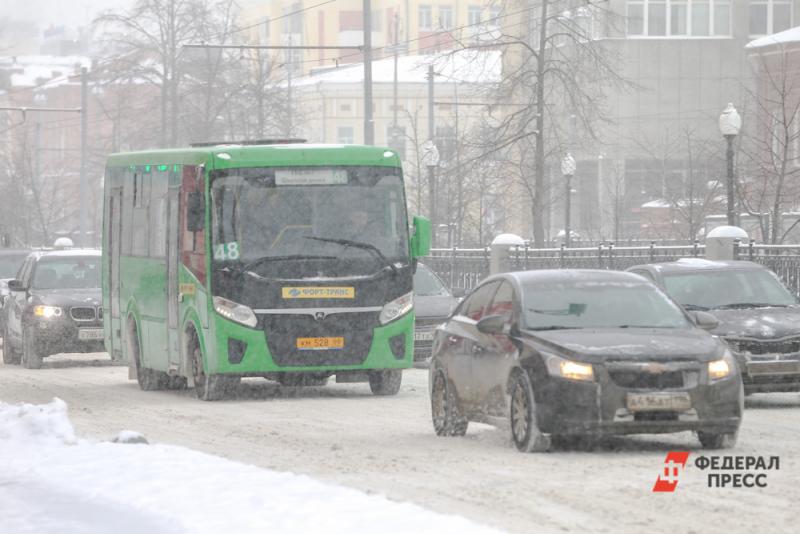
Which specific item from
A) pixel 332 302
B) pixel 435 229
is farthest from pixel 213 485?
pixel 435 229

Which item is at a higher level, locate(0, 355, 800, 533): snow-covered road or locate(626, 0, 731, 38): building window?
locate(626, 0, 731, 38): building window

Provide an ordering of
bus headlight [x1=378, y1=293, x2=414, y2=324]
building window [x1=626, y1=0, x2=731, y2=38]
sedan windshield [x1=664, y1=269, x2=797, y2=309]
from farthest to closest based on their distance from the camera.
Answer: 1. building window [x1=626, y1=0, x2=731, y2=38]
2. bus headlight [x1=378, y1=293, x2=414, y2=324]
3. sedan windshield [x1=664, y1=269, x2=797, y2=309]

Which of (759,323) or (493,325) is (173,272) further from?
(493,325)

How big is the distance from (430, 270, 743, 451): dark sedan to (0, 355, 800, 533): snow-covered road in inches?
9.9

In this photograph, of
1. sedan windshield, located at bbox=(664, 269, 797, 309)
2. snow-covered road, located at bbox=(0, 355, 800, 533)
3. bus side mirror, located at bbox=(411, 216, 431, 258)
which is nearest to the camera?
snow-covered road, located at bbox=(0, 355, 800, 533)

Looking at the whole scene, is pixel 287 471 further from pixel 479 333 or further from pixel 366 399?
pixel 366 399

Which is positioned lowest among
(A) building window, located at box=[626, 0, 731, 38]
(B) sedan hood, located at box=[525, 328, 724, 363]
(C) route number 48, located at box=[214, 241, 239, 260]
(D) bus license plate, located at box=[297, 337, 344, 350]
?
(D) bus license plate, located at box=[297, 337, 344, 350]

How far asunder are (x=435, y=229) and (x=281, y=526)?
43.6 metres

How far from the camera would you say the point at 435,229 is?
174ft

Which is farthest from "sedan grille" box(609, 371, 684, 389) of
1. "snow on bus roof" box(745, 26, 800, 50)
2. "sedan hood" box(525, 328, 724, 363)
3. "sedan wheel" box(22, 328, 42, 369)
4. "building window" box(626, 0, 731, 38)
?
"building window" box(626, 0, 731, 38)

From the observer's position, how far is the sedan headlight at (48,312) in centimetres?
2842

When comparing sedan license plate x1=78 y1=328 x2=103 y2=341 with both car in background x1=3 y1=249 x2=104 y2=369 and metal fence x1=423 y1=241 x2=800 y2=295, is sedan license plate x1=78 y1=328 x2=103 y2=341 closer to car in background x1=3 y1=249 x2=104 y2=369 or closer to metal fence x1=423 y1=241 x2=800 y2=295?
car in background x1=3 y1=249 x2=104 y2=369

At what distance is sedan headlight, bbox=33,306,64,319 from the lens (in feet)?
93.2

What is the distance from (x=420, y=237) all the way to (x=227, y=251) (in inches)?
86.5
